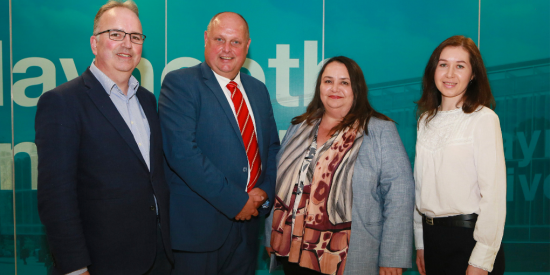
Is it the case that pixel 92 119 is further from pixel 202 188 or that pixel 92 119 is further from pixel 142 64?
pixel 142 64

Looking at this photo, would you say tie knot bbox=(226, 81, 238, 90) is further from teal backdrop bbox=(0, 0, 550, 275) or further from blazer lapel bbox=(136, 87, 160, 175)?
teal backdrop bbox=(0, 0, 550, 275)

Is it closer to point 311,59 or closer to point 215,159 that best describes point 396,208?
point 215,159

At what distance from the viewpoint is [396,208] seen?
207 centimetres

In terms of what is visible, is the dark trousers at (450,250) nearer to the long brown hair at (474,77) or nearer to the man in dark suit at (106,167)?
the long brown hair at (474,77)

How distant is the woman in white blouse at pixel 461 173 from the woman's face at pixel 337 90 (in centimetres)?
50

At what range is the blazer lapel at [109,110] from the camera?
5.71ft

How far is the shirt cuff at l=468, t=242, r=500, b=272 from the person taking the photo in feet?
6.01

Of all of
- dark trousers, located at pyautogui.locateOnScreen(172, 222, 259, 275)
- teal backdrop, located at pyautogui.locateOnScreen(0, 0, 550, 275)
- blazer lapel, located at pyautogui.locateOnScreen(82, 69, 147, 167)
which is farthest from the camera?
teal backdrop, located at pyautogui.locateOnScreen(0, 0, 550, 275)

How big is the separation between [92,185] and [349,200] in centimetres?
138

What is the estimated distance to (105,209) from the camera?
5.65ft

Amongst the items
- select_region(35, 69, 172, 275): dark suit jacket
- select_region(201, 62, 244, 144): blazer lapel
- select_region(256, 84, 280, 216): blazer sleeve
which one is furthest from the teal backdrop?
select_region(35, 69, 172, 275): dark suit jacket

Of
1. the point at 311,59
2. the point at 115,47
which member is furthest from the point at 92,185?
the point at 311,59

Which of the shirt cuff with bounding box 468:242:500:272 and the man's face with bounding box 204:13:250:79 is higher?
the man's face with bounding box 204:13:250:79

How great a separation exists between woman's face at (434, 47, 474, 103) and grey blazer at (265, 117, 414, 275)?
0.40 m
